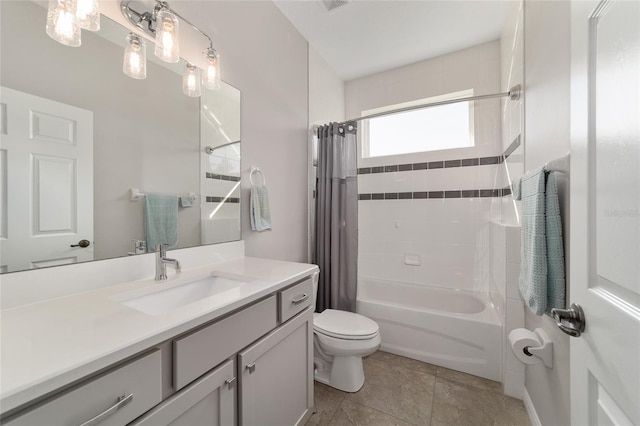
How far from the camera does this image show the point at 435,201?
2486 millimetres

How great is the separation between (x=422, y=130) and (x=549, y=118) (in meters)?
1.56

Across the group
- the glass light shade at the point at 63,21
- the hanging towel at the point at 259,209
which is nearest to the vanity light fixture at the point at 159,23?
the glass light shade at the point at 63,21

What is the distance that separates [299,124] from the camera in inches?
86.5

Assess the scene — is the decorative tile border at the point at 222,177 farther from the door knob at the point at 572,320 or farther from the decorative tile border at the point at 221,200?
the door knob at the point at 572,320

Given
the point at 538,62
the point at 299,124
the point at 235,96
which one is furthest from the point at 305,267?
the point at 538,62

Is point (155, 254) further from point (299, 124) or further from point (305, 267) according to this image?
point (299, 124)

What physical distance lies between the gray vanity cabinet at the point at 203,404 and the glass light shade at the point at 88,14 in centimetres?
126

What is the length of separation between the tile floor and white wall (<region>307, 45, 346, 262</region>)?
1103 mm

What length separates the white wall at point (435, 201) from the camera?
231cm

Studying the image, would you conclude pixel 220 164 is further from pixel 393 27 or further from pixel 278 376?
pixel 393 27

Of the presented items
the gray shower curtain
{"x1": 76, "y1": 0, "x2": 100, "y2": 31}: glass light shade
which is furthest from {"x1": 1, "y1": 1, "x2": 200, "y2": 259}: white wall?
the gray shower curtain

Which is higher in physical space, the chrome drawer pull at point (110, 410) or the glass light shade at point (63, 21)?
the glass light shade at point (63, 21)

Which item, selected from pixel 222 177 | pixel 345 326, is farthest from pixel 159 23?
pixel 345 326

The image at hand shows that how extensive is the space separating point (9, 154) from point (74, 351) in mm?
708
